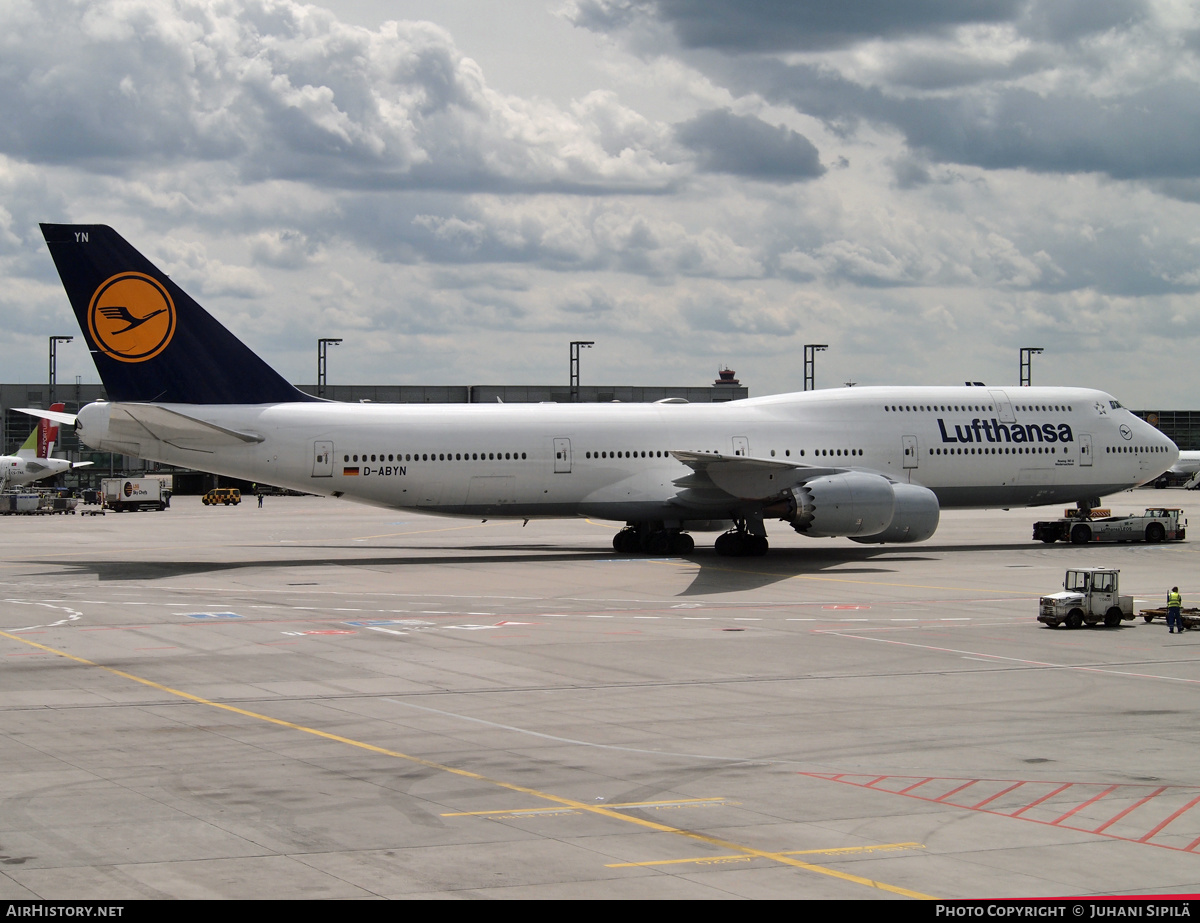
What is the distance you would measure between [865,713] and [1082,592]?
11569 mm

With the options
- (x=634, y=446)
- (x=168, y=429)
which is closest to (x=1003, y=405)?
(x=634, y=446)

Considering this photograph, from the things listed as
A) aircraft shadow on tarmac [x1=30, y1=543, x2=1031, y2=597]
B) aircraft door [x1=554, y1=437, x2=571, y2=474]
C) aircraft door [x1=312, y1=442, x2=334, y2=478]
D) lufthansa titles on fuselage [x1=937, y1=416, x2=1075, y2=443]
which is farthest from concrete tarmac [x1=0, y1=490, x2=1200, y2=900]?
lufthansa titles on fuselage [x1=937, y1=416, x2=1075, y2=443]

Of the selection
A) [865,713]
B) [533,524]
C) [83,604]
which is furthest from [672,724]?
[533,524]

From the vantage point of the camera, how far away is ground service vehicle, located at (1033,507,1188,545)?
157ft

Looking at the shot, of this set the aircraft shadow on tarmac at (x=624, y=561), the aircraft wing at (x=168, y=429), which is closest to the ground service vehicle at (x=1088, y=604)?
the aircraft shadow on tarmac at (x=624, y=561)

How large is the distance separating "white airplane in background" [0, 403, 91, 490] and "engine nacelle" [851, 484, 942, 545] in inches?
3028

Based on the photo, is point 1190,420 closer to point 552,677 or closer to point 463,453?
point 463,453

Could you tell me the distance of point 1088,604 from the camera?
25.8 m

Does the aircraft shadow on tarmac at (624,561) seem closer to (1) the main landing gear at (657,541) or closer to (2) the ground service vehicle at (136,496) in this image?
(1) the main landing gear at (657,541)

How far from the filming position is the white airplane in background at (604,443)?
3875 cm

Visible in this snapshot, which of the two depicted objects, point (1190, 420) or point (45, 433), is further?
point (1190, 420)

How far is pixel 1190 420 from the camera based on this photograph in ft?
450

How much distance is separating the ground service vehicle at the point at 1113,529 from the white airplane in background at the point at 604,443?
946 mm
